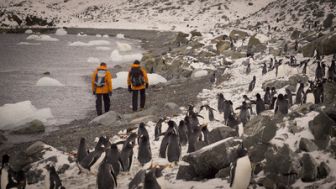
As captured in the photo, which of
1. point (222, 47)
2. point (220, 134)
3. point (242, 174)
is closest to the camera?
point (242, 174)

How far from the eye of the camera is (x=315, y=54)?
14.2m

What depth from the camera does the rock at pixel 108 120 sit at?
9.93 metres

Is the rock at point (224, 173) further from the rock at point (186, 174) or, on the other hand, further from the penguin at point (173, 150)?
the penguin at point (173, 150)

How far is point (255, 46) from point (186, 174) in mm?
16314

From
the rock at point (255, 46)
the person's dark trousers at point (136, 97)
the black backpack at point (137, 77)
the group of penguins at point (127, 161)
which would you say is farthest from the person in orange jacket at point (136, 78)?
the rock at point (255, 46)

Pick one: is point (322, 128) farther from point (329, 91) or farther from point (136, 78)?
point (136, 78)

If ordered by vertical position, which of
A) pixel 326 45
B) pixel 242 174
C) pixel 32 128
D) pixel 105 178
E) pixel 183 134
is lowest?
pixel 32 128

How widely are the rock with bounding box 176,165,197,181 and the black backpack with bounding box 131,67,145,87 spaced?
5.45m

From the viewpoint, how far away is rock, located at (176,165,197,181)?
531 centimetres

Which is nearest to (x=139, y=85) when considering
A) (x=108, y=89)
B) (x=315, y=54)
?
(x=108, y=89)

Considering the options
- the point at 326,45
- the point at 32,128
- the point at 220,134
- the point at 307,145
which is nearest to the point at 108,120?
the point at 32,128

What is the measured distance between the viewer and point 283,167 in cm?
449

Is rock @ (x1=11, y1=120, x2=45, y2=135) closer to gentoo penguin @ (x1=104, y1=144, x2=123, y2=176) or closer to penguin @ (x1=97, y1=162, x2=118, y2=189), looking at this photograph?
gentoo penguin @ (x1=104, y1=144, x2=123, y2=176)

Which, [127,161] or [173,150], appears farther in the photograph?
[173,150]
